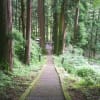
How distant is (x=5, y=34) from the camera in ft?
43.2

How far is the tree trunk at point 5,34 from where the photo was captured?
1302 centimetres

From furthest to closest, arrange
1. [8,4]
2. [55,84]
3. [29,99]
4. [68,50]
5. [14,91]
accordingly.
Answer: [68,50] < [8,4] < [55,84] < [14,91] < [29,99]

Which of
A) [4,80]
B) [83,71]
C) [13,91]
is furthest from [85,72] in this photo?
[13,91]

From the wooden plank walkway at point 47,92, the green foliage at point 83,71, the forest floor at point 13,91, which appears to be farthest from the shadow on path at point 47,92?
the green foliage at point 83,71

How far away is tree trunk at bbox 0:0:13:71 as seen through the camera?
13023 mm

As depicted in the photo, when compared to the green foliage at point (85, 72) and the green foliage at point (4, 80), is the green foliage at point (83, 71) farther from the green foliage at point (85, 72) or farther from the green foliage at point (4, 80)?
the green foliage at point (4, 80)

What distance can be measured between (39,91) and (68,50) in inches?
936

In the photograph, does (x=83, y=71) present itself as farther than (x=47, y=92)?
Yes

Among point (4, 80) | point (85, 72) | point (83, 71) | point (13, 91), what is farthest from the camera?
point (83, 71)

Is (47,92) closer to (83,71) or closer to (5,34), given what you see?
(5,34)

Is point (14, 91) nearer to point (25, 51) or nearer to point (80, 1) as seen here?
point (25, 51)

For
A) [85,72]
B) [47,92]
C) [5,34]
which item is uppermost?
[5,34]

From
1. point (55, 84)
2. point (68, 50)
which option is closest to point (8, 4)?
point (55, 84)

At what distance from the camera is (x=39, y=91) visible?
33.4 feet
